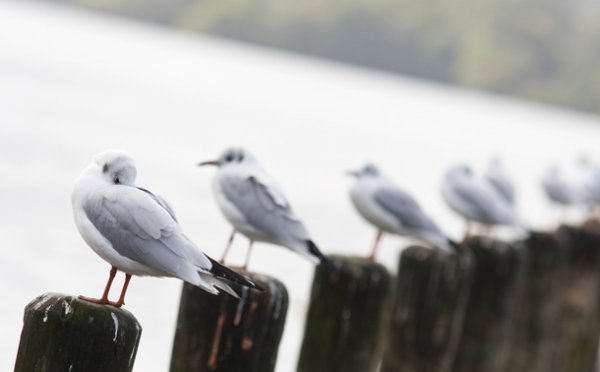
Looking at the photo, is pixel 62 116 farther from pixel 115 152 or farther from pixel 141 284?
pixel 115 152

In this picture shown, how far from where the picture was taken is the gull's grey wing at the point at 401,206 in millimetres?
7320

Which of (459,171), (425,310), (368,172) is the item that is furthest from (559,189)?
(425,310)

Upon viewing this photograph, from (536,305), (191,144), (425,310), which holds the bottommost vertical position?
(425,310)

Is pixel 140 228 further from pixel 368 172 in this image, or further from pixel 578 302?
pixel 578 302

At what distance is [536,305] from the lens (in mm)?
8414

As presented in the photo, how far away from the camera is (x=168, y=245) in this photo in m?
4.18

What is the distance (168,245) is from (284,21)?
5057 inches

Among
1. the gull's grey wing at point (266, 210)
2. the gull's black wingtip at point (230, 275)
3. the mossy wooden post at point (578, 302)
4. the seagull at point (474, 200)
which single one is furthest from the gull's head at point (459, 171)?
the gull's black wingtip at point (230, 275)

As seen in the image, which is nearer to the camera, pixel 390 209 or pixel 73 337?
pixel 73 337

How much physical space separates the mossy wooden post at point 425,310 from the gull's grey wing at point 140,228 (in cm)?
223

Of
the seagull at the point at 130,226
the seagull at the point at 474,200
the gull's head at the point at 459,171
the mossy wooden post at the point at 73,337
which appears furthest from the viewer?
the gull's head at the point at 459,171

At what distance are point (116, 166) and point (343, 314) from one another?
1.63m

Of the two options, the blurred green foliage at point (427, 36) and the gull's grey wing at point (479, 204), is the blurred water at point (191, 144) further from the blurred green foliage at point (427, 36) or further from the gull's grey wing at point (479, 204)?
the blurred green foliage at point (427, 36)

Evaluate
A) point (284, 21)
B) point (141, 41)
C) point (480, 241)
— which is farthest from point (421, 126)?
point (480, 241)
